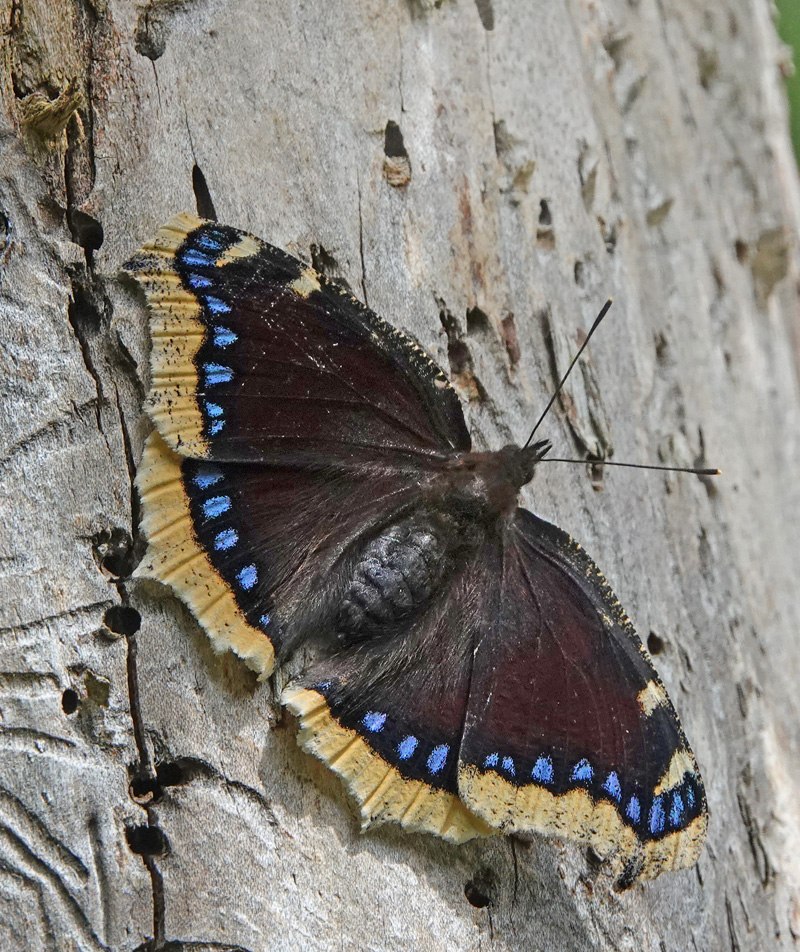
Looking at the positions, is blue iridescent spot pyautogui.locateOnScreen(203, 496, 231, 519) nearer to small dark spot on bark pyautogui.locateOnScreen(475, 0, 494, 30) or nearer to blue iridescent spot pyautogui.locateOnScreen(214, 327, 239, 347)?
blue iridescent spot pyautogui.locateOnScreen(214, 327, 239, 347)

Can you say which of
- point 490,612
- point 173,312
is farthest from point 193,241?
point 490,612

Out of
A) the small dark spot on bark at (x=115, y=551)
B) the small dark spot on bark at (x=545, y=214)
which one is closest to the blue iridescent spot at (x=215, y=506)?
the small dark spot on bark at (x=115, y=551)

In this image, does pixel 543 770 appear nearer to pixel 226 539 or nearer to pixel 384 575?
pixel 384 575

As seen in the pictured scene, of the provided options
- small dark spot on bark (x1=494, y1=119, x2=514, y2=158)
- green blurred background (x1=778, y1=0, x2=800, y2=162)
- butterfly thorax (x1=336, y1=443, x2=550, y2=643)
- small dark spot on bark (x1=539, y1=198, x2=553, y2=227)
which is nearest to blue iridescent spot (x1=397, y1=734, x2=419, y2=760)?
butterfly thorax (x1=336, y1=443, x2=550, y2=643)

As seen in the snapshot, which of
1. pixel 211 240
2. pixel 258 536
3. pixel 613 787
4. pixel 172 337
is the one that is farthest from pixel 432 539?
pixel 211 240

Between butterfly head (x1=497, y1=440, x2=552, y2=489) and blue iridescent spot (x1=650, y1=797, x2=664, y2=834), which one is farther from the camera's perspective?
butterfly head (x1=497, y1=440, x2=552, y2=489)

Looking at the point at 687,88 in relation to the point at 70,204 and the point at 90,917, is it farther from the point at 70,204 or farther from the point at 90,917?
the point at 90,917
